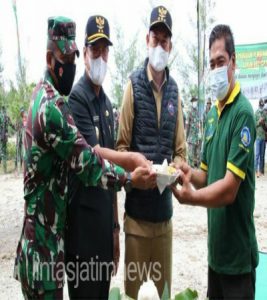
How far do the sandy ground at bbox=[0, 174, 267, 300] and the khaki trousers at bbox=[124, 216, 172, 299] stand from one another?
4.21ft

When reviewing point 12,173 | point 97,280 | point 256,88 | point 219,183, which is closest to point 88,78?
point 219,183

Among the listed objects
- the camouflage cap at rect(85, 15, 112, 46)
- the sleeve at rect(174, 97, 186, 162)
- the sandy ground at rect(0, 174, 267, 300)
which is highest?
the camouflage cap at rect(85, 15, 112, 46)

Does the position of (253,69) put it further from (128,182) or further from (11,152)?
(128,182)

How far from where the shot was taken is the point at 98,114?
2.52 meters

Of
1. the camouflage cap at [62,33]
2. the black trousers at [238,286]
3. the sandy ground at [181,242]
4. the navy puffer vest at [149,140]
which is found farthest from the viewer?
the sandy ground at [181,242]

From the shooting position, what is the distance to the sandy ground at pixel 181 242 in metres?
4.29

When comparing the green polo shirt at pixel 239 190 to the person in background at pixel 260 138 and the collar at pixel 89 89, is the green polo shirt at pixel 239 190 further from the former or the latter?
the person in background at pixel 260 138

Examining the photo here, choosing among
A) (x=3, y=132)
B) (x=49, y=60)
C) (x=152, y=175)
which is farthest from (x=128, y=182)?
(x=3, y=132)

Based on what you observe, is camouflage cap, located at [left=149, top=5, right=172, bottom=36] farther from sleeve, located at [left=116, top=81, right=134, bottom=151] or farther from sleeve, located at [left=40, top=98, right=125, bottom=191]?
sleeve, located at [left=40, top=98, right=125, bottom=191]

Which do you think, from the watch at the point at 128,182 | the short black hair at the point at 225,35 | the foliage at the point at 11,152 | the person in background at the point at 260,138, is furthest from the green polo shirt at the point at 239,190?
the foliage at the point at 11,152

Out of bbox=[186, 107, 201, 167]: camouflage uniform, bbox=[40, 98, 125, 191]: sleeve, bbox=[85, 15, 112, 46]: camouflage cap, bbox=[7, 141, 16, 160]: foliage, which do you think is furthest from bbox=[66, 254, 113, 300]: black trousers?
bbox=[7, 141, 16, 160]: foliage

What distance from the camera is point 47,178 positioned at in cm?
195

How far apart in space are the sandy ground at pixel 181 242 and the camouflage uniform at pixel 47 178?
2284 mm

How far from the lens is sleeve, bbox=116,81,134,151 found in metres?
2.73
